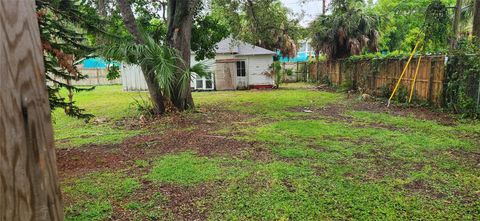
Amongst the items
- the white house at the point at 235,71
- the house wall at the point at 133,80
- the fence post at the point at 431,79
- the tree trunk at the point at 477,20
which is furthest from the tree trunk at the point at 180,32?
the house wall at the point at 133,80

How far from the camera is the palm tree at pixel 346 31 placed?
56.4 ft

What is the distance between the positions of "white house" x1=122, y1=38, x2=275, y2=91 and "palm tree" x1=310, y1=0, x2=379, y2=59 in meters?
3.19

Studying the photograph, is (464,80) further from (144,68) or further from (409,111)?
(144,68)

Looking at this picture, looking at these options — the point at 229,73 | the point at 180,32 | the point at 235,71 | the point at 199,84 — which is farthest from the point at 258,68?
the point at 180,32

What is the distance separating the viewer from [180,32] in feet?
31.2

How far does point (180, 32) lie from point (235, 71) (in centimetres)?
975

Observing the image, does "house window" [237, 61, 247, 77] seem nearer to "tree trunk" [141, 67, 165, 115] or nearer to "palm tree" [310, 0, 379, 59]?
"palm tree" [310, 0, 379, 59]

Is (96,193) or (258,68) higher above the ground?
(258,68)

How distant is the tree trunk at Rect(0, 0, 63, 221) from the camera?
2.69 ft

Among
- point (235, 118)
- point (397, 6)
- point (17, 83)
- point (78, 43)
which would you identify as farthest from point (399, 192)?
point (397, 6)

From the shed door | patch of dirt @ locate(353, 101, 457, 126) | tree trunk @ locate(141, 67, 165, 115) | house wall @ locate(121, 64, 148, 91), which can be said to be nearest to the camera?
patch of dirt @ locate(353, 101, 457, 126)

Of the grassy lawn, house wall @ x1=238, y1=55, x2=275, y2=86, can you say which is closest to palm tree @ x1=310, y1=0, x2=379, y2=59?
house wall @ x1=238, y1=55, x2=275, y2=86

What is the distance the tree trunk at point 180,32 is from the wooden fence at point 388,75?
697cm

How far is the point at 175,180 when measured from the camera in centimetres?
403
